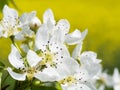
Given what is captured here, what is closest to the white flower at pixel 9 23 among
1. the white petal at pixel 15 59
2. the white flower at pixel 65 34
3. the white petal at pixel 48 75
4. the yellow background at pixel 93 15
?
the white flower at pixel 65 34

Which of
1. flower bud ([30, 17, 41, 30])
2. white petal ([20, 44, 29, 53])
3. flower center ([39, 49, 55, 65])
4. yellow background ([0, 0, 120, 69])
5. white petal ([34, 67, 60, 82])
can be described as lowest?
white petal ([34, 67, 60, 82])

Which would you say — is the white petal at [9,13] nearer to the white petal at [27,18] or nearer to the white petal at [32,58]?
the white petal at [27,18]

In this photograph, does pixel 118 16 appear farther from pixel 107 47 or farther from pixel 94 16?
pixel 107 47

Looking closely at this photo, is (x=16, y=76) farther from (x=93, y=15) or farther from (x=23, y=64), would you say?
(x=93, y=15)

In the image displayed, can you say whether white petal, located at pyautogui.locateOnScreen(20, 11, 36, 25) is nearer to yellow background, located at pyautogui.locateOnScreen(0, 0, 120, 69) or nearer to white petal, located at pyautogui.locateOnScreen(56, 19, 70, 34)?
white petal, located at pyautogui.locateOnScreen(56, 19, 70, 34)

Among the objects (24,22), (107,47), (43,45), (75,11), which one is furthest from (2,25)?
(75,11)

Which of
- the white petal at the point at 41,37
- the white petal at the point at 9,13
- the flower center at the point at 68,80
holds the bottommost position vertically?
the flower center at the point at 68,80

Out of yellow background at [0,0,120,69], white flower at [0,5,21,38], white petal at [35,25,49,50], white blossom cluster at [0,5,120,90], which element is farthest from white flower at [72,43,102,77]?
yellow background at [0,0,120,69]
